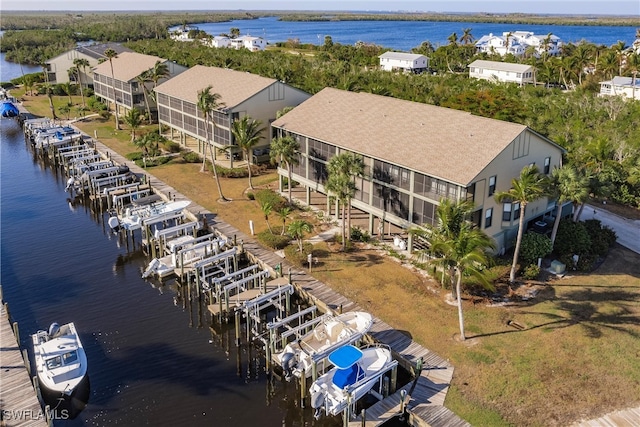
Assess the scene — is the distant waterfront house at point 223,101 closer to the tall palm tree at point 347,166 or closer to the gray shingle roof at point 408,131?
the gray shingle roof at point 408,131

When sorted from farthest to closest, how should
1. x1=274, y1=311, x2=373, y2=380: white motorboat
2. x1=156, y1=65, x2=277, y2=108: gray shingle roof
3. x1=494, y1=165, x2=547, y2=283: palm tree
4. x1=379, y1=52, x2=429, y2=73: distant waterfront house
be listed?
x1=379, y1=52, x2=429, y2=73: distant waterfront house
x1=156, y1=65, x2=277, y2=108: gray shingle roof
x1=494, y1=165, x2=547, y2=283: palm tree
x1=274, y1=311, x2=373, y2=380: white motorboat

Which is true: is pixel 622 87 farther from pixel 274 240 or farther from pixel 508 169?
pixel 274 240

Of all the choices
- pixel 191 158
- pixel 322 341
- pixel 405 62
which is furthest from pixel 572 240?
pixel 405 62

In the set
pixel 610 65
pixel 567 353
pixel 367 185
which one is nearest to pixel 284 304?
pixel 367 185

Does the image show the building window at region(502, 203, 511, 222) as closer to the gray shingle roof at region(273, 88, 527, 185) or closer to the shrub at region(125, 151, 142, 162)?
the gray shingle roof at region(273, 88, 527, 185)

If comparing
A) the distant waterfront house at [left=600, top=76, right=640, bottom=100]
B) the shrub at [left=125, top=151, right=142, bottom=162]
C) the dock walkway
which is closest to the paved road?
the dock walkway

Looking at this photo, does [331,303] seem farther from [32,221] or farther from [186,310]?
[32,221]
